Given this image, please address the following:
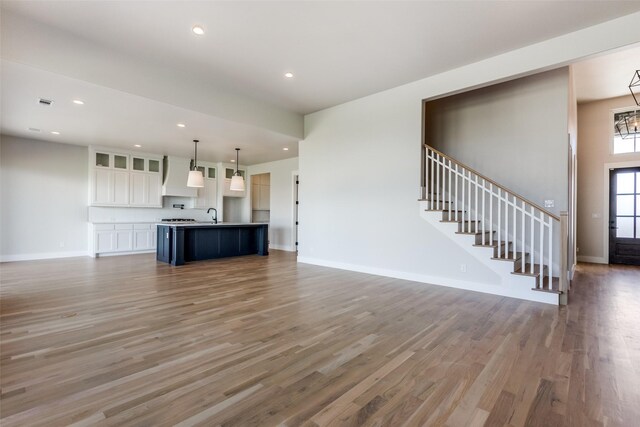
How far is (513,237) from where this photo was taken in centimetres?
441

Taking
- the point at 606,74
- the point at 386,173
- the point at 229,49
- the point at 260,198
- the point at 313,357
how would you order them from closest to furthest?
the point at 313,357, the point at 229,49, the point at 386,173, the point at 606,74, the point at 260,198

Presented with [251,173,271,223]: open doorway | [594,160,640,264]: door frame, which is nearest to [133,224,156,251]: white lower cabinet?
[251,173,271,223]: open doorway

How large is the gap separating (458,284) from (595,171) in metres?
5.45

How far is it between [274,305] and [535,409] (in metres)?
2.62

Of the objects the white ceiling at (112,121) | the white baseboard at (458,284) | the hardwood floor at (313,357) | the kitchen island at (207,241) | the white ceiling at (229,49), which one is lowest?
the hardwood floor at (313,357)

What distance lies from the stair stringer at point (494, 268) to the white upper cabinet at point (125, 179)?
740cm

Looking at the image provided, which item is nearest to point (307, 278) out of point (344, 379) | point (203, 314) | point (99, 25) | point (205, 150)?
point (203, 314)

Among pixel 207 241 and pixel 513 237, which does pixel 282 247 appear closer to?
pixel 207 241

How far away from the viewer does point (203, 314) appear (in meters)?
3.30

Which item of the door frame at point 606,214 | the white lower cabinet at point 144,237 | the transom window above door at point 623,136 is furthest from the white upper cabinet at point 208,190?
the transom window above door at point 623,136

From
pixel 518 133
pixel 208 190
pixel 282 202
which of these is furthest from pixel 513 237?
pixel 208 190

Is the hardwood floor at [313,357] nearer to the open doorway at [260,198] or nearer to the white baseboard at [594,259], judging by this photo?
the white baseboard at [594,259]

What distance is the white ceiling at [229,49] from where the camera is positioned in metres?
3.26

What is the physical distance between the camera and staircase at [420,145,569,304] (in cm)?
387
